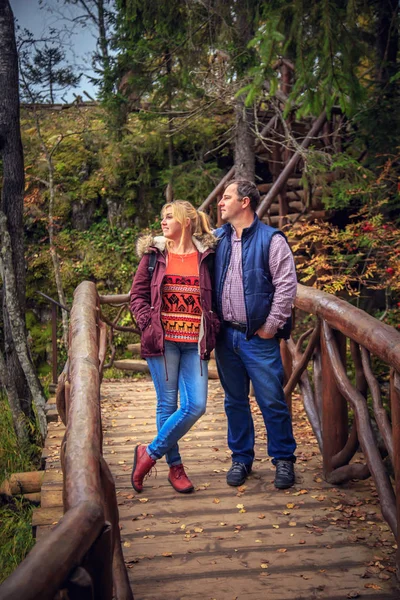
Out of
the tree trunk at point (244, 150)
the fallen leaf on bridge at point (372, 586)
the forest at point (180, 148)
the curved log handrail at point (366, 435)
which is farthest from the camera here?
the tree trunk at point (244, 150)

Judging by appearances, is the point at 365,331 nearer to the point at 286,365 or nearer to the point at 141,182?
the point at 286,365

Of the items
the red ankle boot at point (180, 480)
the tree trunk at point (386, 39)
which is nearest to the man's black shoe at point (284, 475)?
the red ankle boot at point (180, 480)

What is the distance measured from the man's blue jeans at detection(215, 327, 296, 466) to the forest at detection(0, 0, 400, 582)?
7.64 feet

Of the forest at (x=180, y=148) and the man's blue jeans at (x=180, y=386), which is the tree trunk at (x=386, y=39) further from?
the man's blue jeans at (x=180, y=386)

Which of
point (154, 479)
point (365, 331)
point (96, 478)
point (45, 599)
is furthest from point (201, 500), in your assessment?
point (45, 599)

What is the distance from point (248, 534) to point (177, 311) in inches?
53.4

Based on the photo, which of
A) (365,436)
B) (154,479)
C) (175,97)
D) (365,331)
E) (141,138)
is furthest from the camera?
(141,138)

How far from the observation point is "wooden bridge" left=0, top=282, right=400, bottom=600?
187cm

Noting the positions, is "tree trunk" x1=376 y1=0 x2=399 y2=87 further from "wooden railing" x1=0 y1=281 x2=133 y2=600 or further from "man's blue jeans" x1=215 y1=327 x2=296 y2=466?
"wooden railing" x1=0 y1=281 x2=133 y2=600

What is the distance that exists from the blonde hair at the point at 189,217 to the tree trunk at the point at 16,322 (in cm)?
436

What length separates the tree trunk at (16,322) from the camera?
7.43 meters

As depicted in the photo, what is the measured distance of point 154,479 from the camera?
4.10 meters

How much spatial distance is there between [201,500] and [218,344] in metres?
1.00

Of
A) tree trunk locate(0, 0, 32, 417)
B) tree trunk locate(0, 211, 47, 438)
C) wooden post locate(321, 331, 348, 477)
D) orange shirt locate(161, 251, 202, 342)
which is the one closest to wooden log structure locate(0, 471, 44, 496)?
tree trunk locate(0, 211, 47, 438)
